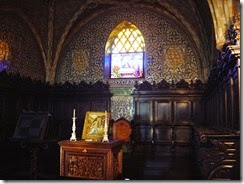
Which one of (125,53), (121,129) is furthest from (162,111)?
(125,53)

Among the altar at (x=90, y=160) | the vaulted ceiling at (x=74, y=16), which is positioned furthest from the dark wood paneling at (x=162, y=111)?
the altar at (x=90, y=160)

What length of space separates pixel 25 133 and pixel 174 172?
320cm

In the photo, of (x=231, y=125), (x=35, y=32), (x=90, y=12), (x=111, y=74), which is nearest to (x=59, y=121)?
(x=111, y=74)

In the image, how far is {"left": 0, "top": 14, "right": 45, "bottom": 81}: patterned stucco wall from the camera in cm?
1050

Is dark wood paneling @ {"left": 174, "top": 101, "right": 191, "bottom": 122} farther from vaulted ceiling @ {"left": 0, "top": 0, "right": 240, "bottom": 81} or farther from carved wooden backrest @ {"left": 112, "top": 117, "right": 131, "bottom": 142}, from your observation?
carved wooden backrest @ {"left": 112, "top": 117, "right": 131, "bottom": 142}

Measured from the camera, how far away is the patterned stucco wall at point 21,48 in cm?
1050

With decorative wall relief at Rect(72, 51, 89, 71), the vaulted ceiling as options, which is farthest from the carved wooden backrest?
the vaulted ceiling

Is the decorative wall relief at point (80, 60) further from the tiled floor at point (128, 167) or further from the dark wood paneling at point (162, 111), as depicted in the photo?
the tiled floor at point (128, 167)

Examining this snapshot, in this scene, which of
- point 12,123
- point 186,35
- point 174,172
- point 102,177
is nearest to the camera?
point 102,177

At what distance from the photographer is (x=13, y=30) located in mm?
10781

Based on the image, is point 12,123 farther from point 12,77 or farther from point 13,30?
point 13,30

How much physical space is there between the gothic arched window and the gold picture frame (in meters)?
5.36

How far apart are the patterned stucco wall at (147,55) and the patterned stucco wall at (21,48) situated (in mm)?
922

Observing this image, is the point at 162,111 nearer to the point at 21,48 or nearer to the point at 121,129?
the point at 121,129
